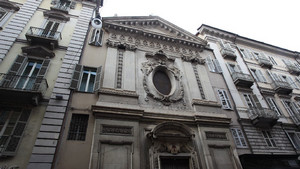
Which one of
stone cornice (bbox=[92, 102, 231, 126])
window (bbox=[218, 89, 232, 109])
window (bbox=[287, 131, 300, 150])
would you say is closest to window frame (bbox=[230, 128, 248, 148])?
stone cornice (bbox=[92, 102, 231, 126])

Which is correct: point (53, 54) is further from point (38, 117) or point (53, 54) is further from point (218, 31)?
point (218, 31)

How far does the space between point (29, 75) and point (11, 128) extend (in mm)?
3191

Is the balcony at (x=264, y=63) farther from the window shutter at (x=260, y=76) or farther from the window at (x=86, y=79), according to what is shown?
the window at (x=86, y=79)

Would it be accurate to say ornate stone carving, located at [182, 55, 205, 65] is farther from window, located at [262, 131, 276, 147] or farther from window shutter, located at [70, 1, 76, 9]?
window shutter, located at [70, 1, 76, 9]

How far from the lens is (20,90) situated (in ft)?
24.3

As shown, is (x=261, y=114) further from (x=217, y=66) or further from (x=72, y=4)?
(x=72, y=4)

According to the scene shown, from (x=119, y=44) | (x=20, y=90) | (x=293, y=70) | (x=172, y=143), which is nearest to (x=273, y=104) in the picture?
(x=293, y=70)

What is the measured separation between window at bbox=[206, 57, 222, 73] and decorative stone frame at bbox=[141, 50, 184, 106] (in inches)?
152

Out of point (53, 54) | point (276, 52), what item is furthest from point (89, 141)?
point (276, 52)

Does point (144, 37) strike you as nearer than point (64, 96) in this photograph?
No

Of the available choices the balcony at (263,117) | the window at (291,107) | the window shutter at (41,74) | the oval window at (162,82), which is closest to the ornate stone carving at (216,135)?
the balcony at (263,117)

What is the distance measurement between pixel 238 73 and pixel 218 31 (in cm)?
665

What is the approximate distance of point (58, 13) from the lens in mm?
12328

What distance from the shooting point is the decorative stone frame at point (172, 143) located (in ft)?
29.0
